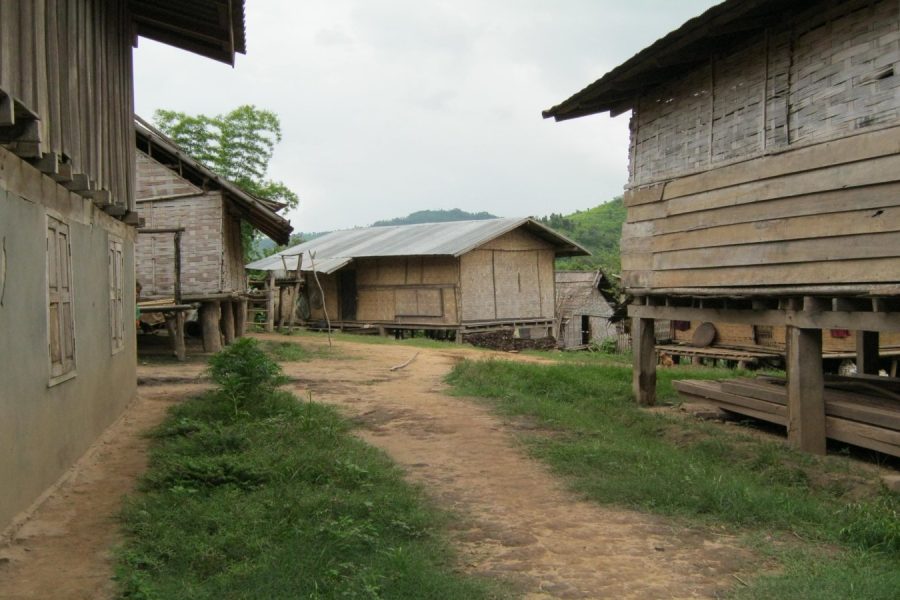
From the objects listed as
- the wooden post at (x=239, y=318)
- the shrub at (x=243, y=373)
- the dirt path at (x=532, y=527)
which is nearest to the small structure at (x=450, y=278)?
the wooden post at (x=239, y=318)

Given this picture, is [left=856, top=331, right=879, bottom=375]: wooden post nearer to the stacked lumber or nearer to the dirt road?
the stacked lumber

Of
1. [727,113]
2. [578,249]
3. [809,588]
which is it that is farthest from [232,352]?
[578,249]

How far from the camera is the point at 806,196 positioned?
26.6 ft

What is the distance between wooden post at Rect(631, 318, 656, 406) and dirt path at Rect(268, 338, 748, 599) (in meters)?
2.49

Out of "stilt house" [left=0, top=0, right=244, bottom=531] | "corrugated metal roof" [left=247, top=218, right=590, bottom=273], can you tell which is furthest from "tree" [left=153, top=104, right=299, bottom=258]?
"stilt house" [left=0, top=0, right=244, bottom=531]

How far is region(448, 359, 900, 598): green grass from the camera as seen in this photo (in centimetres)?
477

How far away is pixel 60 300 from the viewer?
23.9 ft

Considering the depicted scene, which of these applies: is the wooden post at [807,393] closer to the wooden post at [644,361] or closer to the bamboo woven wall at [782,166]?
the bamboo woven wall at [782,166]

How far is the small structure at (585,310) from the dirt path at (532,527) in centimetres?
2079

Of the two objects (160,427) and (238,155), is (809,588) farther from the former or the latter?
(238,155)

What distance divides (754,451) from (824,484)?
1120 millimetres

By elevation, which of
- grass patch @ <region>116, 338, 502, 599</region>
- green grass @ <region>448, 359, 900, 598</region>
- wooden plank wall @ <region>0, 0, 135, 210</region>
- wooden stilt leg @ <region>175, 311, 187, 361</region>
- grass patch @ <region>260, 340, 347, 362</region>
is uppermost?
wooden plank wall @ <region>0, 0, 135, 210</region>

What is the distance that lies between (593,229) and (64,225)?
4989 cm

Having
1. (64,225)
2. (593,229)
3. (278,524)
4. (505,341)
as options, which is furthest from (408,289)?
(593,229)
